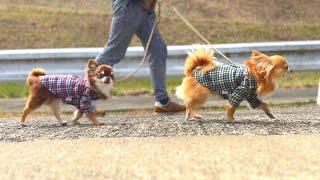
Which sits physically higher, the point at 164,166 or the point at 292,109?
the point at 164,166

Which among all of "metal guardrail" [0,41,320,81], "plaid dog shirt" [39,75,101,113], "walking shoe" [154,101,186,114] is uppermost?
"plaid dog shirt" [39,75,101,113]

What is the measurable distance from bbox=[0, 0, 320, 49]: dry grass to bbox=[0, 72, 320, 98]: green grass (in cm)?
396

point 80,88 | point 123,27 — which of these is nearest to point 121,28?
point 123,27

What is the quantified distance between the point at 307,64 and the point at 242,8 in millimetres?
7187

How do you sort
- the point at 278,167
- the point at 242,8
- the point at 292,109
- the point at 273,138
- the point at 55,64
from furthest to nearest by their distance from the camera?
the point at 242,8
the point at 55,64
the point at 292,109
the point at 273,138
the point at 278,167

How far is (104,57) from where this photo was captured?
23.8ft

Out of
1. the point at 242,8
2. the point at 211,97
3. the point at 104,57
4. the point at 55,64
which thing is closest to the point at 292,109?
the point at 211,97

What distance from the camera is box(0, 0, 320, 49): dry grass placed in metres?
14.8

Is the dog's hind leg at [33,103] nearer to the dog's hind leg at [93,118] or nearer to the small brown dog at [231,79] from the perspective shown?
the dog's hind leg at [93,118]

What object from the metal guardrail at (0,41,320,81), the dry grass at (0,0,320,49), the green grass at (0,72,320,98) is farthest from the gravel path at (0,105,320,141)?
the dry grass at (0,0,320,49)

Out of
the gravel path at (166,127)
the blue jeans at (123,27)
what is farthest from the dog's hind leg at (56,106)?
the blue jeans at (123,27)

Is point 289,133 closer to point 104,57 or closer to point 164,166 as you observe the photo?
point 164,166

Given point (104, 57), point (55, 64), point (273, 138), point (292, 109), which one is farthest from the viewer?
point (55, 64)

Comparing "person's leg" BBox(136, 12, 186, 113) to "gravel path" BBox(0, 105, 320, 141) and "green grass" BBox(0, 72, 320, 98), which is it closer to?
"gravel path" BBox(0, 105, 320, 141)
